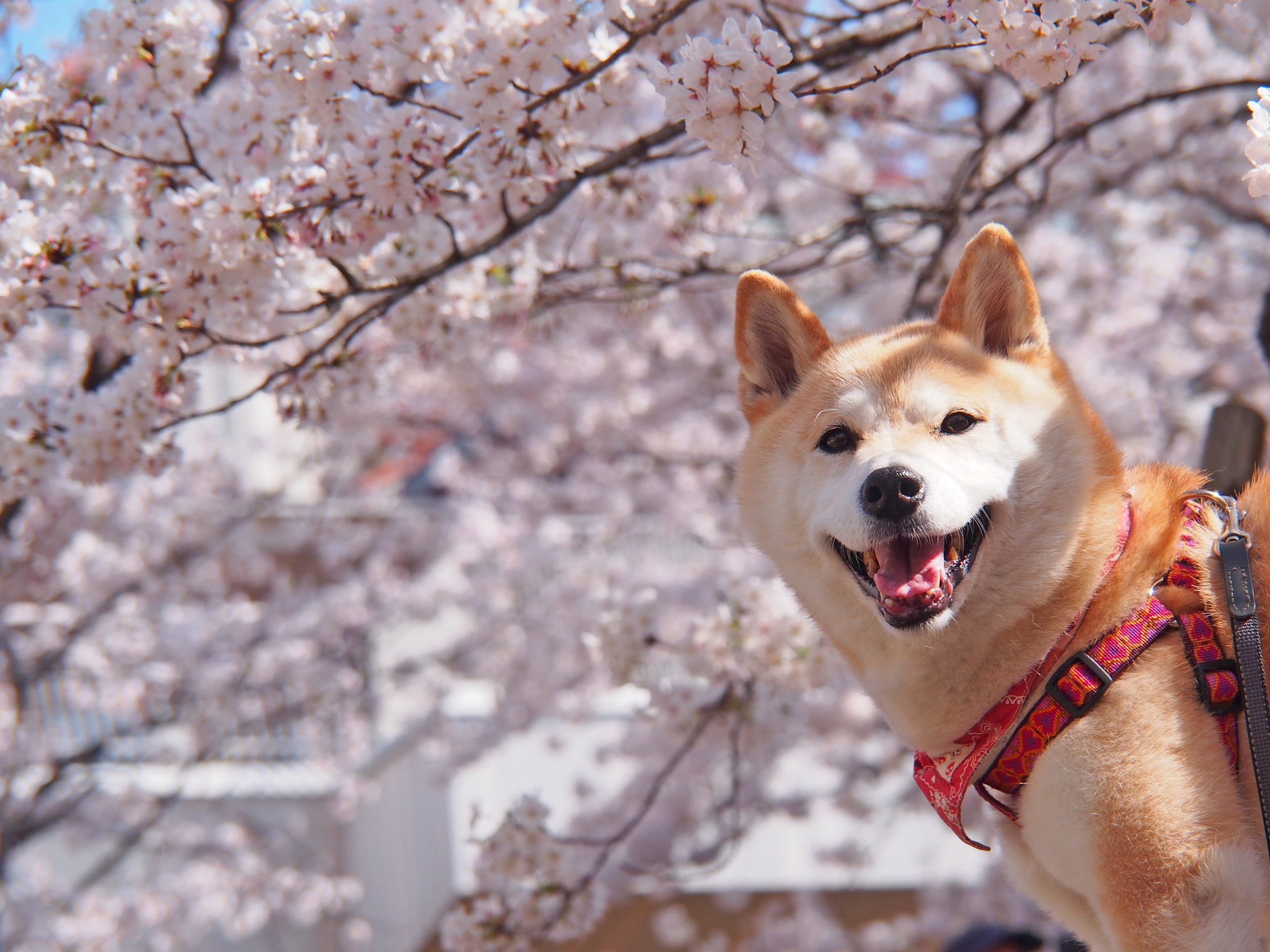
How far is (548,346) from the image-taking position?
6910mm

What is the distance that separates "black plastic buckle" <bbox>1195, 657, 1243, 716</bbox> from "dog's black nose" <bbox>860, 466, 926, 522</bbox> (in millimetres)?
475

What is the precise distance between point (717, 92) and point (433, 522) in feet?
22.7

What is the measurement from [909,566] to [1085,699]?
0.32m

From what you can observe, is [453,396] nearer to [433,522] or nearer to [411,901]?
[433,522]

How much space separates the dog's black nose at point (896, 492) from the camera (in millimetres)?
1479

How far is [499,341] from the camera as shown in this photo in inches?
218

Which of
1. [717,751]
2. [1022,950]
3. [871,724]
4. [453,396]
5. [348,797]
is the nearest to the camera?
[1022,950]

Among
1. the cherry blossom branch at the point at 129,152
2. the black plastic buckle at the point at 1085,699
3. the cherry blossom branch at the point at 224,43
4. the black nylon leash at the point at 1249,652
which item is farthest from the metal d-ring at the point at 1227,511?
the cherry blossom branch at the point at 224,43

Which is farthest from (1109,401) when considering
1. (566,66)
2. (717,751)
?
(566,66)

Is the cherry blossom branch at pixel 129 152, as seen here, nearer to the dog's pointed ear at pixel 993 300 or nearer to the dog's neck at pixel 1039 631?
the dog's pointed ear at pixel 993 300

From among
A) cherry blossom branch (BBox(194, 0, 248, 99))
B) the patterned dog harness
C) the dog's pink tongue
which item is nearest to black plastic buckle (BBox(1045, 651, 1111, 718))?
→ the patterned dog harness

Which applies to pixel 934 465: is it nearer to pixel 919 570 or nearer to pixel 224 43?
Result: pixel 919 570

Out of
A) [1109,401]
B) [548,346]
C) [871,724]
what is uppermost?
[548,346]

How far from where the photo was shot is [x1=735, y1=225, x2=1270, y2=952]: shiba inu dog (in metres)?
→ 1.34
